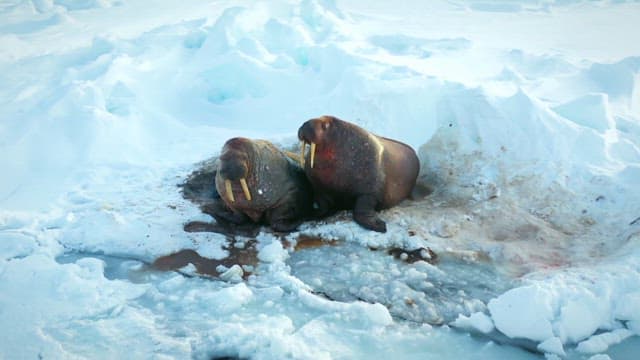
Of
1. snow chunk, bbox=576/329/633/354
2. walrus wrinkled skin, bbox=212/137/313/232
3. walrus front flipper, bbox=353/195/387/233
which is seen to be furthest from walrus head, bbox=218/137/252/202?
snow chunk, bbox=576/329/633/354

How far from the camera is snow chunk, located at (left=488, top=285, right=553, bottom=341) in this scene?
3899mm

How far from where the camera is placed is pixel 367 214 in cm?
547

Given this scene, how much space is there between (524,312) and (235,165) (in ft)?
8.84

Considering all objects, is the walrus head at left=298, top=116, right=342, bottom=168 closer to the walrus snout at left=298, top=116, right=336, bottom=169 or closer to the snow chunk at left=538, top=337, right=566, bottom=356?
the walrus snout at left=298, top=116, right=336, bottom=169

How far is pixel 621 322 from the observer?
4012mm

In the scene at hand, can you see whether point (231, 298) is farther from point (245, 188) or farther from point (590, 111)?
point (590, 111)

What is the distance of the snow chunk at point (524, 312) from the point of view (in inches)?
154

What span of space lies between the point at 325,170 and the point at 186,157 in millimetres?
2237

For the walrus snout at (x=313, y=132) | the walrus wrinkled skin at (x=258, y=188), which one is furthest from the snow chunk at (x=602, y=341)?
the walrus snout at (x=313, y=132)

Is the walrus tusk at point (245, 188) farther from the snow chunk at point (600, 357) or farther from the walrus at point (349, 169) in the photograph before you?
the snow chunk at point (600, 357)

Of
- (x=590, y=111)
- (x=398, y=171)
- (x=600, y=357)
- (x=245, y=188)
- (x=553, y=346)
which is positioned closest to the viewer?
(x=600, y=357)

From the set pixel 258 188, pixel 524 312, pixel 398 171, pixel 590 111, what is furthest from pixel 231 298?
pixel 590 111

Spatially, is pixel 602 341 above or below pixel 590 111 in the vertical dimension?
below

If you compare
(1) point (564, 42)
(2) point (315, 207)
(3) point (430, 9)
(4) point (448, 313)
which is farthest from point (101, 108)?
(3) point (430, 9)
